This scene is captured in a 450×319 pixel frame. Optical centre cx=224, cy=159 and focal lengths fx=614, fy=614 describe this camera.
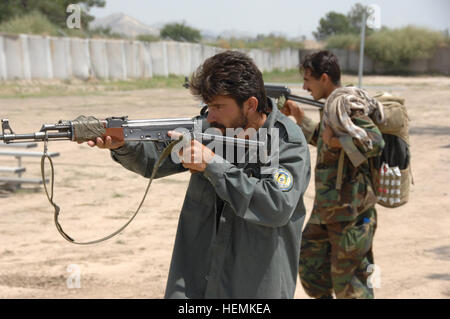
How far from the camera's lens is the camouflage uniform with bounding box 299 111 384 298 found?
4180 millimetres

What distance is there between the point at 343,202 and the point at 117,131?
2.10 meters

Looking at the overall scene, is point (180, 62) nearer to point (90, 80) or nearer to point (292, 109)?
point (90, 80)

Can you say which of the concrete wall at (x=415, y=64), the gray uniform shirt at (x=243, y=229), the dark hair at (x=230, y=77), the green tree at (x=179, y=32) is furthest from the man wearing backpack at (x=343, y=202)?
the green tree at (x=179, y=32)

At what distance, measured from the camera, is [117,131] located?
2582mm

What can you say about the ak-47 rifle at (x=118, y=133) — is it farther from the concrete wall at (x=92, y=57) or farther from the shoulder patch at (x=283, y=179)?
the concrete wall at (x=92, y=57)

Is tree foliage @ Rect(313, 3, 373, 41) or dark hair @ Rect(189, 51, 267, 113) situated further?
tree foliage @ Rect(313, 3, 373, 41)

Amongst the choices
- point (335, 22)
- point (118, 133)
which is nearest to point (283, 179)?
point (118, 133)

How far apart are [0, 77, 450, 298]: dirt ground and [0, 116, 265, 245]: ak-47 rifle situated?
9.66 feet

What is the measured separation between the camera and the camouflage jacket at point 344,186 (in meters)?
4.13

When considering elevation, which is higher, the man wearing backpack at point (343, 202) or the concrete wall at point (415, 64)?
the man wearing backpack at point (343, 202)

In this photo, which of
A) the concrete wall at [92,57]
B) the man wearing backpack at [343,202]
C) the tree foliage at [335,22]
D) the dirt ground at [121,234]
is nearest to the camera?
the man wearing backpack at [343,202]

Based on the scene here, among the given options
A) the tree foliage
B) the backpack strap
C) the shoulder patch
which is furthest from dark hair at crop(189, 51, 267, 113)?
the tree foliage

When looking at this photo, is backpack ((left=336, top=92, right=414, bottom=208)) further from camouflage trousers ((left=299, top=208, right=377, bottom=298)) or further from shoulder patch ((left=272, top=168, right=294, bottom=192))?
shoulder patch ((left=272, top=168, right=294, bottom=192))

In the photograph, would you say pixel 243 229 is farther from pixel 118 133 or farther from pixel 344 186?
pixel 344 186
